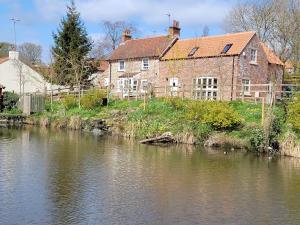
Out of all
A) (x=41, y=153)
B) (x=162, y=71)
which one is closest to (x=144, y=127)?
(x=41, y=153)

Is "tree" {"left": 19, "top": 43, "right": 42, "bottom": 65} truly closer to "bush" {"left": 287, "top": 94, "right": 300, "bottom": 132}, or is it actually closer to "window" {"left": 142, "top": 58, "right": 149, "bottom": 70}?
"window" {"left": 142, "top": 58, "right": 149, "bottom": 70}

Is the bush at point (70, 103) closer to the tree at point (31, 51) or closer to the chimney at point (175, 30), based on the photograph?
the chimney at point (175, 30)

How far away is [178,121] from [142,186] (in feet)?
43.9

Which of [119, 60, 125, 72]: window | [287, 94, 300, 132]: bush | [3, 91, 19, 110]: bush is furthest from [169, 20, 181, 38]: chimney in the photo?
[287, 94, 300, 132]: bush

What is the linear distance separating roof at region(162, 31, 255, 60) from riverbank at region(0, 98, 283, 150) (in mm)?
7890

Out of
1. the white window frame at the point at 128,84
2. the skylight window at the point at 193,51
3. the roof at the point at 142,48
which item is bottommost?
the white window frame at the point at 128,84

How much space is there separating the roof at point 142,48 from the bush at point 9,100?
11.0 m

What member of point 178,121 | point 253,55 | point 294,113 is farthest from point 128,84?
point 294,113

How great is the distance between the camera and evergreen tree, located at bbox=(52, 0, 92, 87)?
46.7 meters

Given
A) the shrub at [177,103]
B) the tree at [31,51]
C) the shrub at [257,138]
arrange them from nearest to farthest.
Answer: the shrub at [257,138] → the shrub at [177,103] → the tree at [31,51]

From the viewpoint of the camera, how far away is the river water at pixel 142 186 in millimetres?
11047

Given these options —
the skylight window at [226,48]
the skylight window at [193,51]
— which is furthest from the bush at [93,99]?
the skylight window at [226,48]

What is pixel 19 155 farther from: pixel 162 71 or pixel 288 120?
pixel 162 71

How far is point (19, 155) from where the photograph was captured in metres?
19.8
